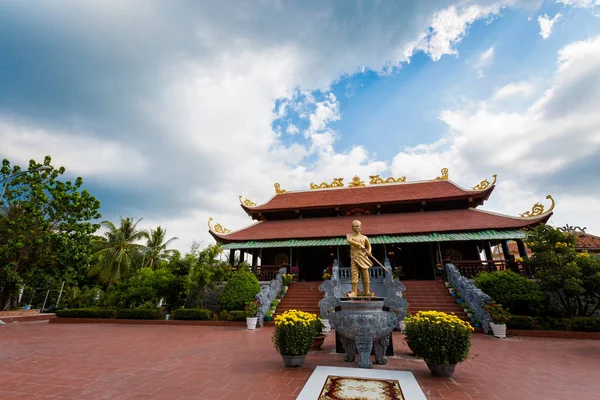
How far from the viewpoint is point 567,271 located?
895cm

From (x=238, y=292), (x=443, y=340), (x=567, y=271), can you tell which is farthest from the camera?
(x=238, y=292)

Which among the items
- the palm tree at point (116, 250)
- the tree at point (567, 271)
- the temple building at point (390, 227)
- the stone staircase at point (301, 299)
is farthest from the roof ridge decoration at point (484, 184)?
the palm tree at point (116, 250)


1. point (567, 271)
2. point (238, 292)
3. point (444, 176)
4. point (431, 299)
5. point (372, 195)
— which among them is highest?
point (444, 176)

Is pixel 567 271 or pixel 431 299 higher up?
pixel 567 271

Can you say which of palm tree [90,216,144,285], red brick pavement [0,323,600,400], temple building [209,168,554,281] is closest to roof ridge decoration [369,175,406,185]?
temple building [209,168,554,281]

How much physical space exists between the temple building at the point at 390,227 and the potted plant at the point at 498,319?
4.07 metres

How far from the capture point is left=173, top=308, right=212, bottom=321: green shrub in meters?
11.7

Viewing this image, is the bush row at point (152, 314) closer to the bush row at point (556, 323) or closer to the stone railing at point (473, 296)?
the stone railing at point (473, 296)

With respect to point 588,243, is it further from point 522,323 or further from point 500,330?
point 500,330

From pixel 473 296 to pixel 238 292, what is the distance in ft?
31.0

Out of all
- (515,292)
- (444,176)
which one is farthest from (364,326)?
(444,176)

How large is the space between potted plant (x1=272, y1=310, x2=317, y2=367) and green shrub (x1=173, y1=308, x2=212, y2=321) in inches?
312

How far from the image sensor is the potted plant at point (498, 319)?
8430 millimetres

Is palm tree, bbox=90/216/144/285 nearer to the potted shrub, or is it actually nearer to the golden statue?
the potted shrub
